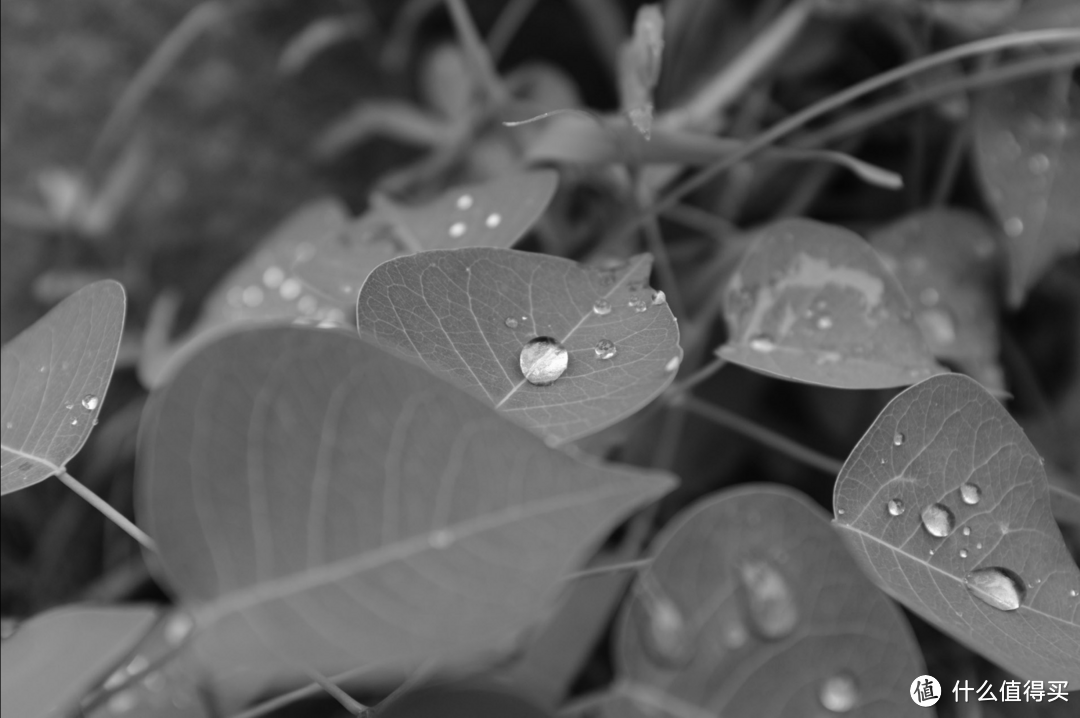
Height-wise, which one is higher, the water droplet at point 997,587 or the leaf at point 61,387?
the leaf at point 61,387

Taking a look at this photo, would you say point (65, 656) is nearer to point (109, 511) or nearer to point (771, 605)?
point (109, 511)

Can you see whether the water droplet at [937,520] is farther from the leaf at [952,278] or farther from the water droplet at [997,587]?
the leaf at [952,278]

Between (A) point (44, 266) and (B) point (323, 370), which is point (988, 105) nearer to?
(B) point (323, 370)


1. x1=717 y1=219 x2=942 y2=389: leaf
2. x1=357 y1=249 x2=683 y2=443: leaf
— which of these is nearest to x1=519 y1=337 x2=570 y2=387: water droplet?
x1=357 y1=249 x2=683 y2=443: leaf

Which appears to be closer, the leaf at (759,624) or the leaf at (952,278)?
the leaf at (759,624)

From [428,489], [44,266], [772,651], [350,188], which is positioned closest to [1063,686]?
[772,651]

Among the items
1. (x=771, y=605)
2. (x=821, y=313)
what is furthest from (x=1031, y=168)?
(x=771, y=605)

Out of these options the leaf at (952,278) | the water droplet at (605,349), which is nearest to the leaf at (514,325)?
the water droplet at (605,349)

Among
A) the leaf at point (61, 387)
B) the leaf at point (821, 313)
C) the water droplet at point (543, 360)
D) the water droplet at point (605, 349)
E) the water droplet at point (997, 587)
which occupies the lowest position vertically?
the water droplet at point (997, 587)

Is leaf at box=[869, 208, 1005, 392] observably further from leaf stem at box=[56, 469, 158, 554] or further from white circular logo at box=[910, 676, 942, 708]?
leaf stem at box=[56, 469, 158, 554]
